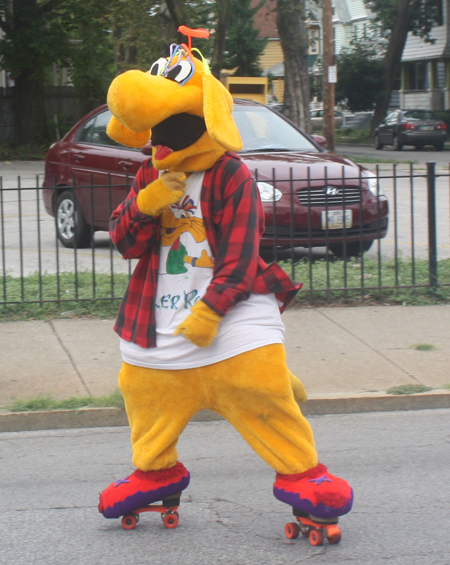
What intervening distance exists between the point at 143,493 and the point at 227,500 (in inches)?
25.6

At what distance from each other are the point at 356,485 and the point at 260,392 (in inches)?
48.7

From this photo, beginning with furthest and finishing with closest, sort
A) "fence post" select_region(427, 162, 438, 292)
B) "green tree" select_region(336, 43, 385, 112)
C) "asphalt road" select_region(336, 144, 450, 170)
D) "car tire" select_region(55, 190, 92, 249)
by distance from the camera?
"green tree" select_region(336, 43, 385, 112), "asphalt road" select_region(336, 144, 450, 170), "car tire" select_region(55, 190, 92, 249), "fence post" select_region(427, 162, 438, 292)

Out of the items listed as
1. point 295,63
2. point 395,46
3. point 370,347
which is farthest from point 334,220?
point 395,46

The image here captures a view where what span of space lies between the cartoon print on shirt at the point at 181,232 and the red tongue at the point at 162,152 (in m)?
0.17

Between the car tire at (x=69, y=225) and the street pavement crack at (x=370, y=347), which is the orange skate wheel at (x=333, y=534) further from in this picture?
the car tire at (x=69, y=225)

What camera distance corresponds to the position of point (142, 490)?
3158 millimetres

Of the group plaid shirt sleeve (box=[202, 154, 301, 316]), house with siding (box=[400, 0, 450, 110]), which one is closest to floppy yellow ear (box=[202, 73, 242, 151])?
plaid shirt sleeve (box=[202, 154, 301, 316])

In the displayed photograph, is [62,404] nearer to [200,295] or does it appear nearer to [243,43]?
[200,295]

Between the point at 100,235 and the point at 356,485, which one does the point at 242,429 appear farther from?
the point at 100,235

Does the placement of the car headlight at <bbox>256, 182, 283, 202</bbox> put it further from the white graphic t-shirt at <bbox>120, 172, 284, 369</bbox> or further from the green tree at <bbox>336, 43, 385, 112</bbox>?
the green tree at <bbox>336, 43, 385, 112</bbox>

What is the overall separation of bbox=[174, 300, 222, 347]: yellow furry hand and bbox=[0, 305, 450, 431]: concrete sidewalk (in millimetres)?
2125

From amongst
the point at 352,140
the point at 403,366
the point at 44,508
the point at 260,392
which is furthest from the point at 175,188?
the point at 352,140

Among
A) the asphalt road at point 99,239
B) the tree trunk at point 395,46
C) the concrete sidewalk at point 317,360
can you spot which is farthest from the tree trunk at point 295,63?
the concrete sidewalk at point 317,360

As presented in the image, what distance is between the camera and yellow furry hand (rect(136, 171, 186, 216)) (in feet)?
9.46
